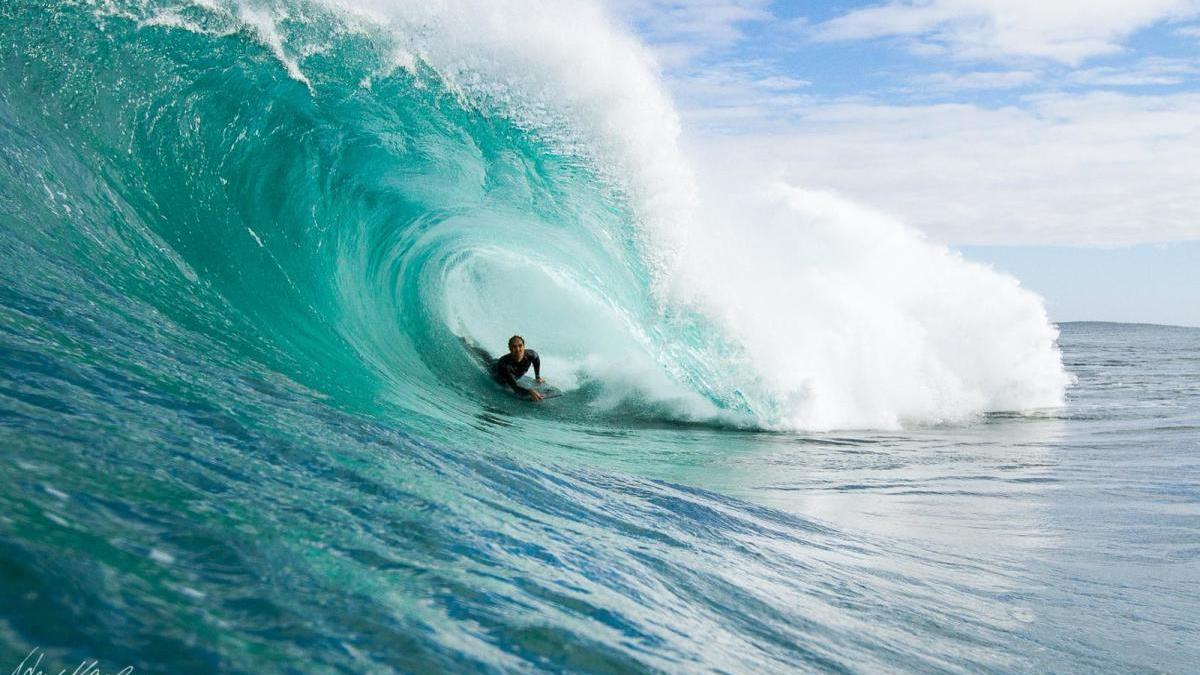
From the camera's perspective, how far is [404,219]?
412 inches

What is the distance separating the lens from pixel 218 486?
298 centimetres

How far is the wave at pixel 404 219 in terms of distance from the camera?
636cm

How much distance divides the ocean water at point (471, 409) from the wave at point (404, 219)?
4 cm

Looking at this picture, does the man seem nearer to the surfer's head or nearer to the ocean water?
the surfer's head
